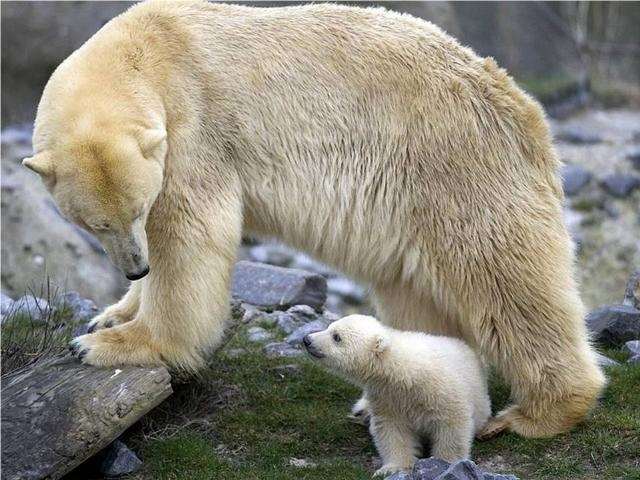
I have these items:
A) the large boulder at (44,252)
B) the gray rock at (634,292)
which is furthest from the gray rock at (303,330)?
the large boulder at (44,252)

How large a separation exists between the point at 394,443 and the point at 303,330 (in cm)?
214

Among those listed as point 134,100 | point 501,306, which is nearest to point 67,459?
point 134,100

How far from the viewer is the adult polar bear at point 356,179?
567 cm

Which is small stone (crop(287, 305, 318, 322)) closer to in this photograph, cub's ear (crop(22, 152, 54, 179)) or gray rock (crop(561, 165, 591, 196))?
cub's ear (crop(22, 152, 54, 179))

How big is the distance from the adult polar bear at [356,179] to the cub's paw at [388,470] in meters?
0.77

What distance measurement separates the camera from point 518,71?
1736 centimetres

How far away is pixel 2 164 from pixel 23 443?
284 inches

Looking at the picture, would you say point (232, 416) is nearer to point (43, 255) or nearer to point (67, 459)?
point (67, 459)

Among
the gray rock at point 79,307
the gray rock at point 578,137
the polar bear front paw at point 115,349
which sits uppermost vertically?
the polar bear front paw at point 115,349

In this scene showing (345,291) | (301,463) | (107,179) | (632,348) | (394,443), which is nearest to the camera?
(107,179)

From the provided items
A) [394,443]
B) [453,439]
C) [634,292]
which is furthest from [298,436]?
[634,292]

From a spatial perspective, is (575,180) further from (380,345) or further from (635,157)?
(380,345)

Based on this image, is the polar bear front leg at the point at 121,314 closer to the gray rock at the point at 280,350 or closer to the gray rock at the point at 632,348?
the gray rock at the point at 280,350

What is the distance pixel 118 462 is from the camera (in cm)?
555
